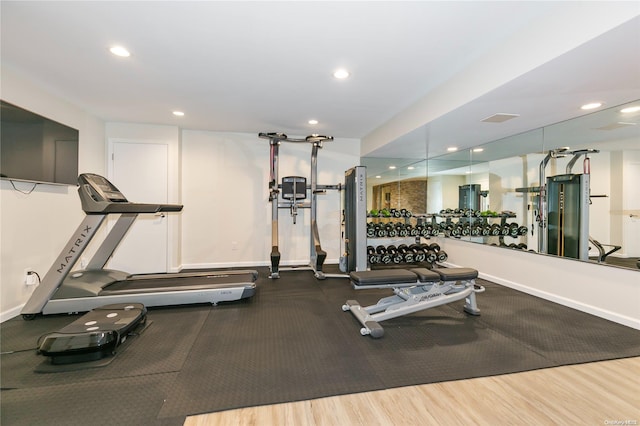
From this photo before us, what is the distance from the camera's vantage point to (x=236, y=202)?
5.08m

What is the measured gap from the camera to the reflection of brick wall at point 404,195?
5.69 m

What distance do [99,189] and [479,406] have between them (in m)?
3.58

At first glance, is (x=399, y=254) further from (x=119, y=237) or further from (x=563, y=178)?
(x=119, y=237)

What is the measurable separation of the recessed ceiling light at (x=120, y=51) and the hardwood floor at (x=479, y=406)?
2.84 meters

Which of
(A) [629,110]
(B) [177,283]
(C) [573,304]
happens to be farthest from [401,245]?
(B) [177,283]

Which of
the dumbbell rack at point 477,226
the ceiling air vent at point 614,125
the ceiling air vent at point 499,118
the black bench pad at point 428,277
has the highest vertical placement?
the ceiling air vent at point 499,118

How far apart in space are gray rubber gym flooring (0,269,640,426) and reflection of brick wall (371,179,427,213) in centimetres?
286

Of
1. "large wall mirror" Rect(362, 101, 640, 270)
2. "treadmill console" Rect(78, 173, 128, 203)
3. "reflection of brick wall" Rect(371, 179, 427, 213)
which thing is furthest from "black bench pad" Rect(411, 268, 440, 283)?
"treadmill console" Rect(78, 173, 128, 203)

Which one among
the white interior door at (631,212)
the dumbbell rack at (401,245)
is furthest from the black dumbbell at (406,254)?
the white interior door at (631,212)

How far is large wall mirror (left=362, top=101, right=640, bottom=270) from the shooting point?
9.62 feet

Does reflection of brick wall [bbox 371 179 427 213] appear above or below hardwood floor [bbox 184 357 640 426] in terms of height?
above

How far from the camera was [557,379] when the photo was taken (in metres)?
1.80

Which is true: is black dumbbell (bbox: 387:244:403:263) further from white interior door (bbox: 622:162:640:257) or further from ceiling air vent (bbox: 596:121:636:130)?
ceiling air vent (bbox: 596:121:636:130)

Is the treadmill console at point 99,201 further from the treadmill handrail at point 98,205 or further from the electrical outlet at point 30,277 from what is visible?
the electrical outlet at point 30,277
